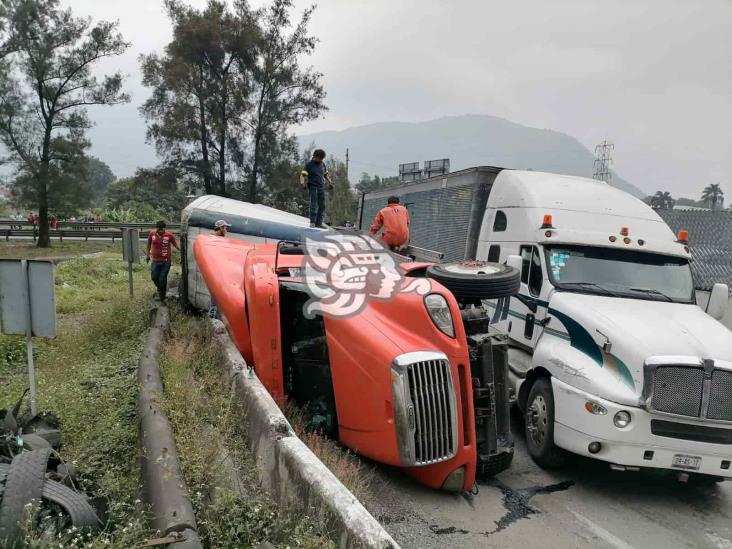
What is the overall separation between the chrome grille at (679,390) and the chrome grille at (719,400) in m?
0.10

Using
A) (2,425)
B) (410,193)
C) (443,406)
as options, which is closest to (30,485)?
(2,425)

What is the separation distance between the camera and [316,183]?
8578mm

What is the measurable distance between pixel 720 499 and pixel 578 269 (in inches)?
104

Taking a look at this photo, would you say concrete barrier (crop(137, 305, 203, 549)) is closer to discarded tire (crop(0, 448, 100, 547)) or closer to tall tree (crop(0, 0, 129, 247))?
discarded tire (crop(0, 448, 100, 547))

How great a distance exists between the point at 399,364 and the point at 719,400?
2926 mm

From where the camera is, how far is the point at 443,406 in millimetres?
3953

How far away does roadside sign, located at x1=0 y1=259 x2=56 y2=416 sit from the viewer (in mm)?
5145

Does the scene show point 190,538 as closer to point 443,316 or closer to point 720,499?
point 443,316

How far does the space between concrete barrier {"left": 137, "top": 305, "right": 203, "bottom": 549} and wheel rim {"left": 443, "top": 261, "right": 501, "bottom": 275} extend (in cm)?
291

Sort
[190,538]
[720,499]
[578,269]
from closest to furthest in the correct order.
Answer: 1. [190,538]
2. [720,499]
3. [578,269]

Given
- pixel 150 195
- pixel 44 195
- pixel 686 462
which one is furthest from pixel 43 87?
pixel 686 462

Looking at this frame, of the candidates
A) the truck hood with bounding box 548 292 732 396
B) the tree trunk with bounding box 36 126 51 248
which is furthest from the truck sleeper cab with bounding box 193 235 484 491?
the tree trunk with bounding box 36 126 51 248

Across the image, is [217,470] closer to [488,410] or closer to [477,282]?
[488,410]

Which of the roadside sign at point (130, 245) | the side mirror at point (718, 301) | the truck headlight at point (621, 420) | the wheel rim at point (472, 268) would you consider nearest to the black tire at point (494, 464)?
the truck headlight at point (621, 420)
